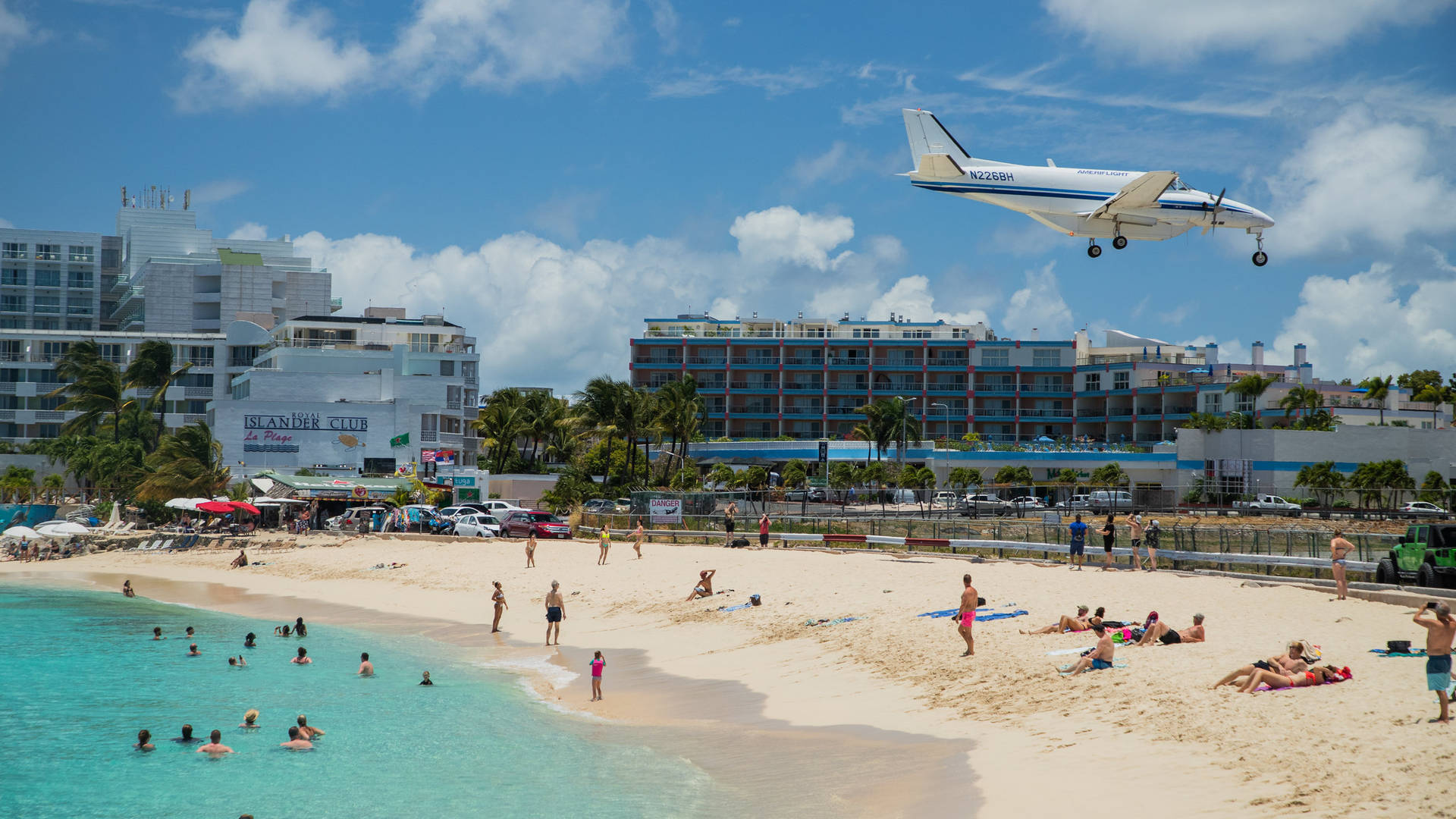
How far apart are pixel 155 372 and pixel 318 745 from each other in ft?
258

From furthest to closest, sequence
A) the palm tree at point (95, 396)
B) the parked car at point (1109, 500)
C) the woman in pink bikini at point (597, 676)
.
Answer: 1. the palm tree at point (95, 396)
2. the parked car at point (1109, 500)
3. the woman in pink bikini at point (597, 676)

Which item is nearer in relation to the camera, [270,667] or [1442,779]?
[1442,779]

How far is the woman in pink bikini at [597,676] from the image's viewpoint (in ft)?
70.8

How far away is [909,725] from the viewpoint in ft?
57.6

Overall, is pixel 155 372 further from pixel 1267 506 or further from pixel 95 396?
pixel 1267 506

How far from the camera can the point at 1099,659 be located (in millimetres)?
18141

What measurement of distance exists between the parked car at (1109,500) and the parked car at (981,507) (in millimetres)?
5412

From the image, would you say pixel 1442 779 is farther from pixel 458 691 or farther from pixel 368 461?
pixel 368 461

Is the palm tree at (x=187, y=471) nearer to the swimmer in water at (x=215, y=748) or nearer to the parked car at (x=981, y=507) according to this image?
the parked car at (x=981, y=507)

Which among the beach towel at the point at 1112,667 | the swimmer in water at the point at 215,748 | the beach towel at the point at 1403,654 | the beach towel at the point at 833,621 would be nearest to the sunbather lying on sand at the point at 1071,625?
the beach towel at the point at 1112,667

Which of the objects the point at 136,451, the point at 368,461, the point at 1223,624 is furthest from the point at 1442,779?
the point at 136,451

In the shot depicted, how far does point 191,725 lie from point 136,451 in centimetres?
6329

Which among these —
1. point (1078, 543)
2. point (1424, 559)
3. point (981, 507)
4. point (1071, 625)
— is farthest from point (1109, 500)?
point (1071, 625)

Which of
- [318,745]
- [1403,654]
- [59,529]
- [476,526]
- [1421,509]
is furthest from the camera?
[1421,509]
